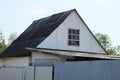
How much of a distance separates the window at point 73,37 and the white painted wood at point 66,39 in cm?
32

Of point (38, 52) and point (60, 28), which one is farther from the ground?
point (60, 28)

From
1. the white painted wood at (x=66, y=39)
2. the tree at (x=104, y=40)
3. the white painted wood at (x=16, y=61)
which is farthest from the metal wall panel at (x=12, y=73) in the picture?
the tree at (x=104, y=40)

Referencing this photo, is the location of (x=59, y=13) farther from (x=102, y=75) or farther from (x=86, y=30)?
(x=102, y=75)

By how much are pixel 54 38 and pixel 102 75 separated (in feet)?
45.6

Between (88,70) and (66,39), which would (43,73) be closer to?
(88,70)

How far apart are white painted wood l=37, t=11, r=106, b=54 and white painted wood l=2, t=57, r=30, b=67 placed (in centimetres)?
166

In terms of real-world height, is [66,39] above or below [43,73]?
above

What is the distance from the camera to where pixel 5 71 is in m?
28.1

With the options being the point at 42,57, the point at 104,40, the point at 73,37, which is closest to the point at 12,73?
the point at 42,57

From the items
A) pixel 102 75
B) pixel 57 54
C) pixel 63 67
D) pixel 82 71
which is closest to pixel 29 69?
pixel 57 54

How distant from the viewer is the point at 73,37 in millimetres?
30469

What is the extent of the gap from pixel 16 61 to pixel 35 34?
3083 millimetres

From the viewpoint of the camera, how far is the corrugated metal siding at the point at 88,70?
14930mm

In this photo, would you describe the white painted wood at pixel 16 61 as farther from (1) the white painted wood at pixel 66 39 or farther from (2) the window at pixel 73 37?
(2) the window at pixel 73 37
